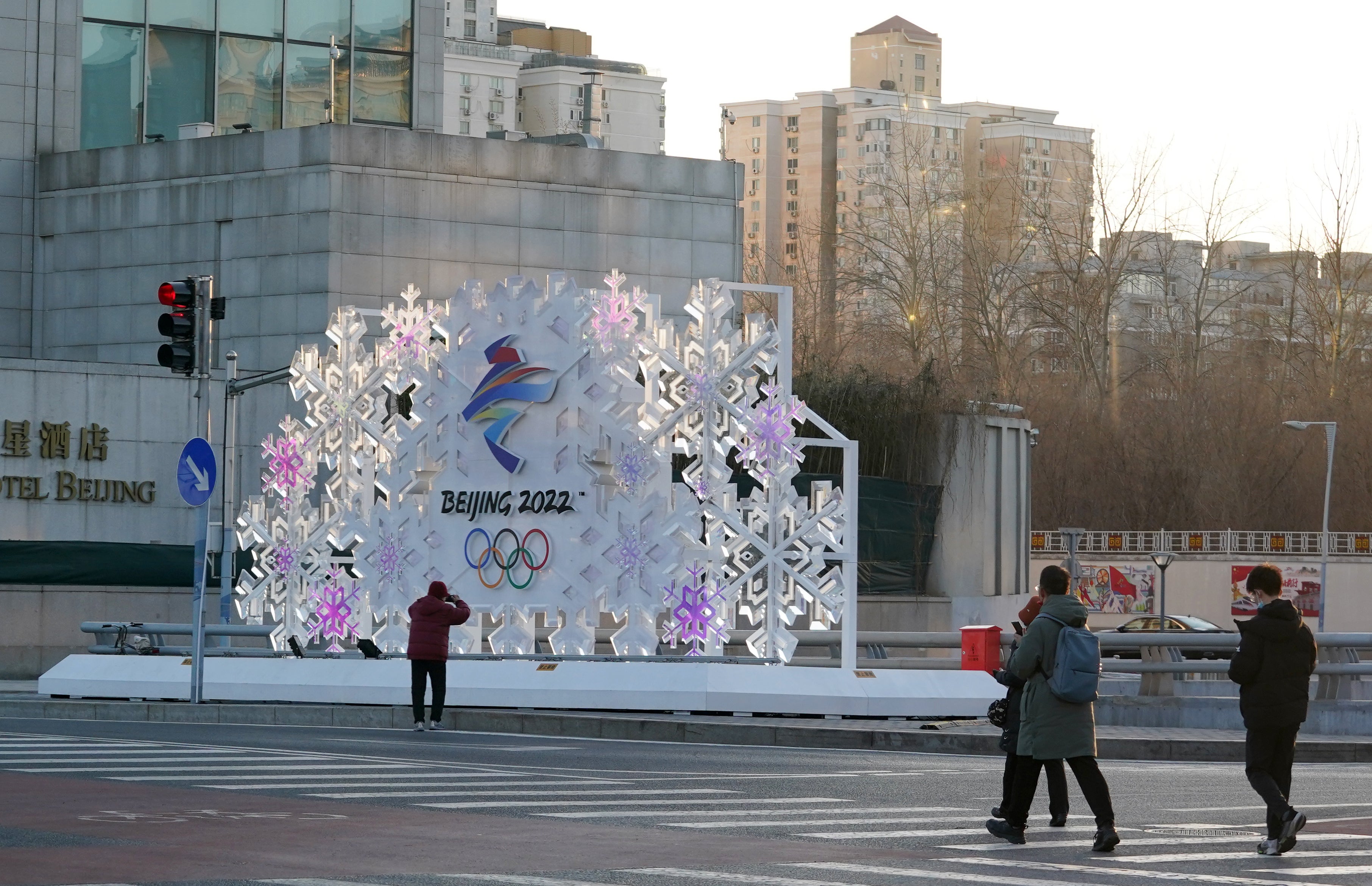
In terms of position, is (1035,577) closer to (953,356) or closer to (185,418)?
(953,356)

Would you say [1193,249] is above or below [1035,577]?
above

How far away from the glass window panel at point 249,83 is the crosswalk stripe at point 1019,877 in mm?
38757

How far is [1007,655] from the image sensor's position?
30297mm

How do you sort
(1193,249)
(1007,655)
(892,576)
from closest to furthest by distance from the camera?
(1007,655) < (892,576) < (1193,249)

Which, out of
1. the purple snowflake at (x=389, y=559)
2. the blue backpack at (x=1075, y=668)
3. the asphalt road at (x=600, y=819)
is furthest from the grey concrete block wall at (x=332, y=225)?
the blue backpack at (x=1075, y=668)

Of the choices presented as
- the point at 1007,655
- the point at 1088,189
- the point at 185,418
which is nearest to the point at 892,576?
the point at 1007,655

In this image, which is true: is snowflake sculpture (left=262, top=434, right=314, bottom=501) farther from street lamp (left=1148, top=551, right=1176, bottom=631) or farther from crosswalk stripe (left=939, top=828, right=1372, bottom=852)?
street lamp (left=1148, top=551, right=1176, bottom=631)

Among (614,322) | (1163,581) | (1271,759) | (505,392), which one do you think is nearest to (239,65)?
(505,392)

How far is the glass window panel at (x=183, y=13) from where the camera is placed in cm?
4689

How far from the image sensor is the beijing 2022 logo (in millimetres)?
24438

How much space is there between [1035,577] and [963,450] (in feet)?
48.7

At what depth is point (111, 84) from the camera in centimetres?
4634

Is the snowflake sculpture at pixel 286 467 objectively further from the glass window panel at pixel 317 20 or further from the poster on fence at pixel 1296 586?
the poster on fence at pixel 1296 586

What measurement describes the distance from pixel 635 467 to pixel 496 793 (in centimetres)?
931
